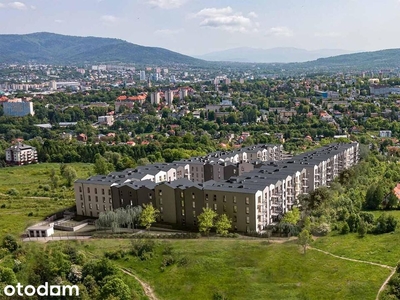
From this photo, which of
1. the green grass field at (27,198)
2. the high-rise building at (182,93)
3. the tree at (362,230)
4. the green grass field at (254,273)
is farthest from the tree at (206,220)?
the high-rise building at (182,93)

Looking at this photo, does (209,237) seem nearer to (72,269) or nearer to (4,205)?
(72,269)

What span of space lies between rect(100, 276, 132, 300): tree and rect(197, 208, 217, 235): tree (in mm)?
8160

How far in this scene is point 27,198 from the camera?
43125 mm

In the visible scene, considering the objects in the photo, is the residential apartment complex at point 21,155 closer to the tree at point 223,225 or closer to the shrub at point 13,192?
the shrub at point 13,192

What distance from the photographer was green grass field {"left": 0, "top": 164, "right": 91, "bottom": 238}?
3538cm

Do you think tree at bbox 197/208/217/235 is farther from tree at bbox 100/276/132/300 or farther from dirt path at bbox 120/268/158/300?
tree at bbox 100/276/132/300

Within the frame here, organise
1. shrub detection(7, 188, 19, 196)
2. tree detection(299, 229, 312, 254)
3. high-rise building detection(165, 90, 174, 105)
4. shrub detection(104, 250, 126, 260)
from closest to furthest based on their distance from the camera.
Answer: tree detection(299, 229, 312, 254), shrub detection(104, 250, 126, 260), shrub detection(7, 188, 19, 196), high-rise building detection(165, 90, 174, 105)

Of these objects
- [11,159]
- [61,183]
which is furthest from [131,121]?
[61,183]

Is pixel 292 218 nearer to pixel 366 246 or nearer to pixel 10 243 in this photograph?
pixel 366 246

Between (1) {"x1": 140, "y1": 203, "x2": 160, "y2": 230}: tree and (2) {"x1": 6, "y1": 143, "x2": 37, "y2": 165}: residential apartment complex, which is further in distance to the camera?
(2) {"x1": 6, "y1": 143, "x2": 37, "y2": 165}: residential apartment complex

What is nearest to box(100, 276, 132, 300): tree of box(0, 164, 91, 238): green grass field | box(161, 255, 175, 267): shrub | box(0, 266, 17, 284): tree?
box(161, 255, 175, 267): shrub

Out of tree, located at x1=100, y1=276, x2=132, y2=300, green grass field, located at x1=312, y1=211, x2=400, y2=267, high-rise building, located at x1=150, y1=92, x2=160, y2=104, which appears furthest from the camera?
high-rise building, located at x1=150, y1=92, x2=160, y2=104

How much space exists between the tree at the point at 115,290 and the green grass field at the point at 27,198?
12.7 metres

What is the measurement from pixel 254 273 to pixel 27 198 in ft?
88.1
